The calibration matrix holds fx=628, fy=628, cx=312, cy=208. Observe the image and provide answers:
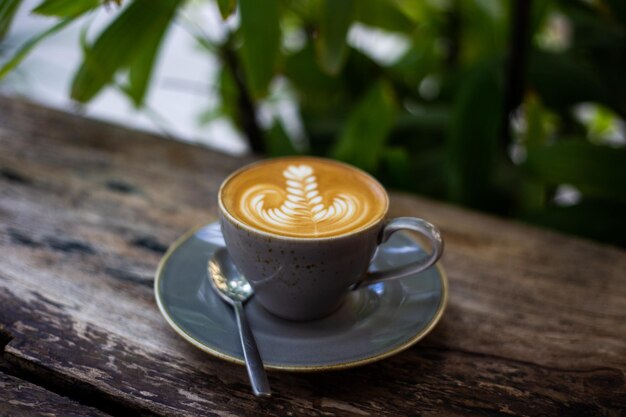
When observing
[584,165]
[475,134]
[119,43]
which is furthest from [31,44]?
[584,165]

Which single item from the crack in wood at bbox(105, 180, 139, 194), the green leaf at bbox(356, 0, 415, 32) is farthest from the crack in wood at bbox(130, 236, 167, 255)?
the green leaf at bbox(356, 0, 415, 32)

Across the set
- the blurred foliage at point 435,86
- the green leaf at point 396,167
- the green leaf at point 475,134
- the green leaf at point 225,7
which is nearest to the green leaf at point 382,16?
the blurred foliage at point 435,86

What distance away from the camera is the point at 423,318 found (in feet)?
2.05

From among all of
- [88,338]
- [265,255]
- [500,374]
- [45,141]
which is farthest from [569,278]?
[45,141]

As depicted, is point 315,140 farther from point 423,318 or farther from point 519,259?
point 423,318

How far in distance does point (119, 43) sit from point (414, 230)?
60 centimetres

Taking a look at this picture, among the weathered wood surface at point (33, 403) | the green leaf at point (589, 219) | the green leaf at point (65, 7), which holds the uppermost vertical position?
the green leaf at point (65, 7)

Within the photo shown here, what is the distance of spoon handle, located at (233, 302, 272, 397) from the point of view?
0.53 m

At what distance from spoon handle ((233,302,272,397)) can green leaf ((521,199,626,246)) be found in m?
0.69

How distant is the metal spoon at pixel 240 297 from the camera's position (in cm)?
54

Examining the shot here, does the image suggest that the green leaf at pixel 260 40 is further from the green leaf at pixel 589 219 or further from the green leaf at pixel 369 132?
the green leaf at pixel 589 219

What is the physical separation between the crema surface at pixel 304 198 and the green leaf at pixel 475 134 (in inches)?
19.7

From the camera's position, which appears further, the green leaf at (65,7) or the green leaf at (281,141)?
the green leaf at (281,141)

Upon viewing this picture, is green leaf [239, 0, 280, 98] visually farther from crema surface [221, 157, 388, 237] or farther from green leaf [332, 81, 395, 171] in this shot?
crema surface [221, 157, 388, 237]
